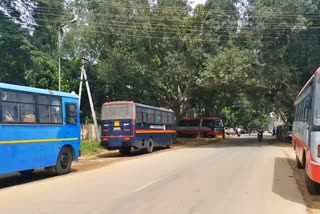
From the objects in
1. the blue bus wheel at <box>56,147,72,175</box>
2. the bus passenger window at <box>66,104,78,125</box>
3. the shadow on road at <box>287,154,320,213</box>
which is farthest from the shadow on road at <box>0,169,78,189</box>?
the shadow on road at <box>287,154,320,213</box>

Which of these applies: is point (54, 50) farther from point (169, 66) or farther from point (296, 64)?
point (296, 64)

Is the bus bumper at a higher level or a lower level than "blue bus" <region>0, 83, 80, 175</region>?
lower

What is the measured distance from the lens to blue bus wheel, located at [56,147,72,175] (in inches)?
597

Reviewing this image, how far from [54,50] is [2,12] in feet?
30.6

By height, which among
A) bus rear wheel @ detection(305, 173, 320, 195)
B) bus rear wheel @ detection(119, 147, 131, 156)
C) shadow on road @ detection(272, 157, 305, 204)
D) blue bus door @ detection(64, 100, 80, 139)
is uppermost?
blue bus door @ detection(64, 100, 80, 139)

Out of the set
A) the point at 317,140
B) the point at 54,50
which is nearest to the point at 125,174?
the point at 317,140

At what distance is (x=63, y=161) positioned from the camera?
1548cm

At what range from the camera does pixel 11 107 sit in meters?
12.5

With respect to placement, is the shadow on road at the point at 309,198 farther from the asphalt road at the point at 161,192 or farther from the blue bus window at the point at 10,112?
the blue bus window at the point at 10,112

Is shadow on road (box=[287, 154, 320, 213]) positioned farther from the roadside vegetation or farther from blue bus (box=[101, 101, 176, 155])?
the roadside vegetation

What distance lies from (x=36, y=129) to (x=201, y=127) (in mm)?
39429

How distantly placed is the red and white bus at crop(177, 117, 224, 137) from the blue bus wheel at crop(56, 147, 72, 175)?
36.1 m

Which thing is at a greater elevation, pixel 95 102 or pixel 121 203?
pixel 95 102

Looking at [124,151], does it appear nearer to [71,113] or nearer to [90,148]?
[90,148]
